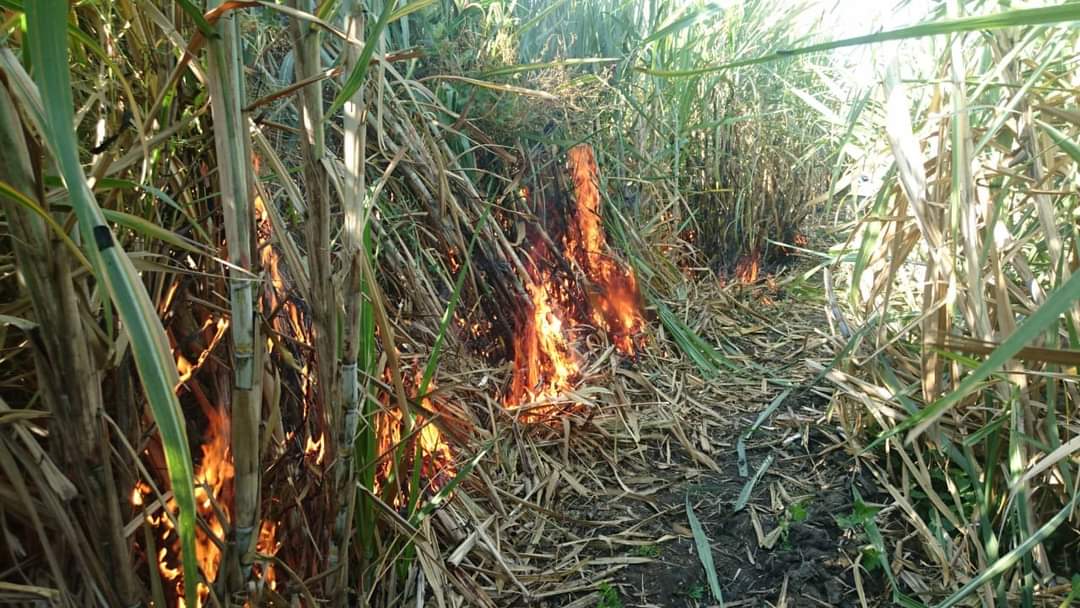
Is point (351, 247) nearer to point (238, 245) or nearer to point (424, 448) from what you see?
point (238, 245)

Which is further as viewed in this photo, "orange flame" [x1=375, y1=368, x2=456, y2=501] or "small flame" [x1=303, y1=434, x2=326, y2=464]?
"orange flame" [x1=375, y1=368, x2=456, y2=501]

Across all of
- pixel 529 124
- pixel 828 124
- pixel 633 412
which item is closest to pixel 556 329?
pixel 633 412

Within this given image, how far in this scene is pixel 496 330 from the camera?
2000 mm

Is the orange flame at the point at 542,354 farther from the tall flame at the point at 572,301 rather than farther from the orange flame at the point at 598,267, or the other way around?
the orange flame at the point at 598,267

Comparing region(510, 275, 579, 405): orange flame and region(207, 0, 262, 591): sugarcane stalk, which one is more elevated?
region(207, 0, 262, 591): sugarcane stalk

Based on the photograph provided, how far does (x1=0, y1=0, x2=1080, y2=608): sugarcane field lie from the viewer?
2.03ft

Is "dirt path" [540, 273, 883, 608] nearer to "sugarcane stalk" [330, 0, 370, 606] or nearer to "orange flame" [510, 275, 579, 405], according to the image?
"orange flame" [510, 275, 579, 405]

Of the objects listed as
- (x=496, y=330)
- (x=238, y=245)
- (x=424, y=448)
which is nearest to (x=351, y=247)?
(x=238, y=245)

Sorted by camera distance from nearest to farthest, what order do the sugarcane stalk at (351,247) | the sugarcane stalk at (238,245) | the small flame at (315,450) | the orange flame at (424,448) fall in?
the sugarcane stalk at (238,245) < the sugarcane stalk at (351,247) < the small flame at (315,450) < the orange flame at (424,448)

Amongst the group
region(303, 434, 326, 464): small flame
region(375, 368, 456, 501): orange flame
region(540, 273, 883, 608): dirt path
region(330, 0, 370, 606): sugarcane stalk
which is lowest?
region(540, 273, 883, 608): dirt path

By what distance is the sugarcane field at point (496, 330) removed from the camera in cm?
62

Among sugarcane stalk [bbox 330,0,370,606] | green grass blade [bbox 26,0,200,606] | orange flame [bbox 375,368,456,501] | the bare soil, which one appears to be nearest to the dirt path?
the bare soil

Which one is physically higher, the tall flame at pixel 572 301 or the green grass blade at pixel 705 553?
the tall flame at pixel 572 301

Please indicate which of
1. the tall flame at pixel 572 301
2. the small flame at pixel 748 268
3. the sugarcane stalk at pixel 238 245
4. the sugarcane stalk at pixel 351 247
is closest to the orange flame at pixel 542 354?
the tall flame at pixel 572 301
